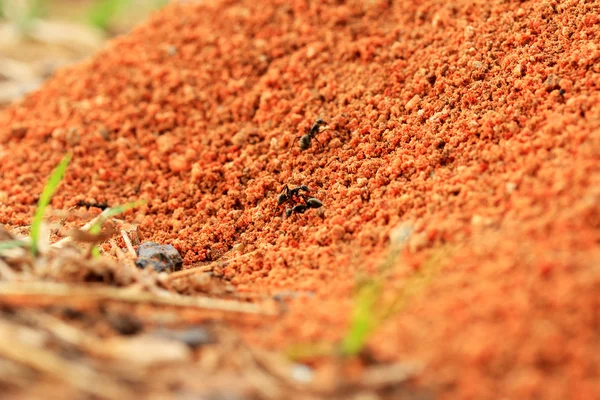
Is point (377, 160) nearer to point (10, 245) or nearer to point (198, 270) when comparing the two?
point (198, 270)

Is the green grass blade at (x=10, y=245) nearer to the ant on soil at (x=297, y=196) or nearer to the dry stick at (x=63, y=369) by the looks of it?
the dry stick at (x=63, y=369)

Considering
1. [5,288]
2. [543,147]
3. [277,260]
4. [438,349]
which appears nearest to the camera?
[438,349]

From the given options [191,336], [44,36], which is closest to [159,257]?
[191,336]

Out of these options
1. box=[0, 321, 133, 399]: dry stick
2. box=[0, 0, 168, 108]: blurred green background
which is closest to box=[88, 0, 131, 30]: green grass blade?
box=[0, 0, 168, 108]: blurred green background

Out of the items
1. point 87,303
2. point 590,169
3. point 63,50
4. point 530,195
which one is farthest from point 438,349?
point 63,50

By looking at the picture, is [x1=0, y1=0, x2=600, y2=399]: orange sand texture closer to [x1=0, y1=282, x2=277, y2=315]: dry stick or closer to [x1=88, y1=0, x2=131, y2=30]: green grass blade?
[x1=0, y1=282, x2=277, y2=315]: dry stick

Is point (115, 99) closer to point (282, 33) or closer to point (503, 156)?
Answer: point (282, 33)
